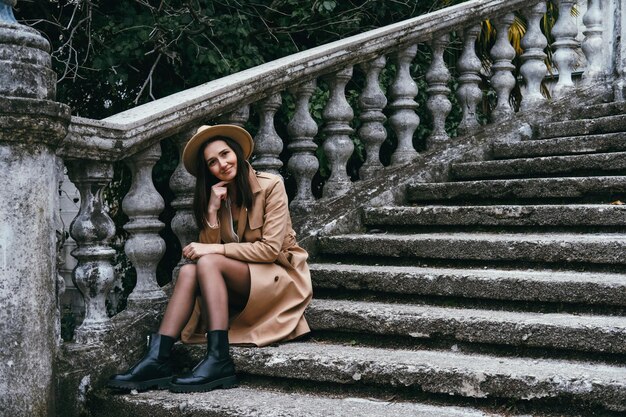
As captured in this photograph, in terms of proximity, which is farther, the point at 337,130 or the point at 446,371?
the point at 337,130

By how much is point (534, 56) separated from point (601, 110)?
2.02 feet

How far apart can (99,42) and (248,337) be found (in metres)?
2.84

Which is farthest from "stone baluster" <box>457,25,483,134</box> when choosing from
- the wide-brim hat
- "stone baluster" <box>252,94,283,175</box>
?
the wide-brim hat

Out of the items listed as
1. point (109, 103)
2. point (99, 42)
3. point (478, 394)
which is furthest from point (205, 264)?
point (109, 103)

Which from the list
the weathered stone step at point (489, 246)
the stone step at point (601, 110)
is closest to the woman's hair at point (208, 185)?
the weathered stone step at point (489, 246)

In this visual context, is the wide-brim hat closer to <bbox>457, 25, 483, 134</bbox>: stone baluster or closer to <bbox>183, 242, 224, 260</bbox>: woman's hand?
<bbox>183, 242, 224, 260</bbox>: woman's hand

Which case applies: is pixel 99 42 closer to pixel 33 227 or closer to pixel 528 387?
pixel 33 227

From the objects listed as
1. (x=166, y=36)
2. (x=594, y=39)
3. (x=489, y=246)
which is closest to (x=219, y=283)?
(x=489, y=246)

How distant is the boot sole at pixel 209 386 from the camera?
3.52 meters

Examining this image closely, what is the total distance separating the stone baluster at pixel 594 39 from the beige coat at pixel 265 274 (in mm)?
3127

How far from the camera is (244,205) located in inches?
157

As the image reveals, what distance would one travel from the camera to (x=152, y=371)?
3.63 metres

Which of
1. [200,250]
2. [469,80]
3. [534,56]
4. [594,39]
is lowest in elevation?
[200,250]

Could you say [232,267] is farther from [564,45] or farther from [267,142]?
[564,45]
